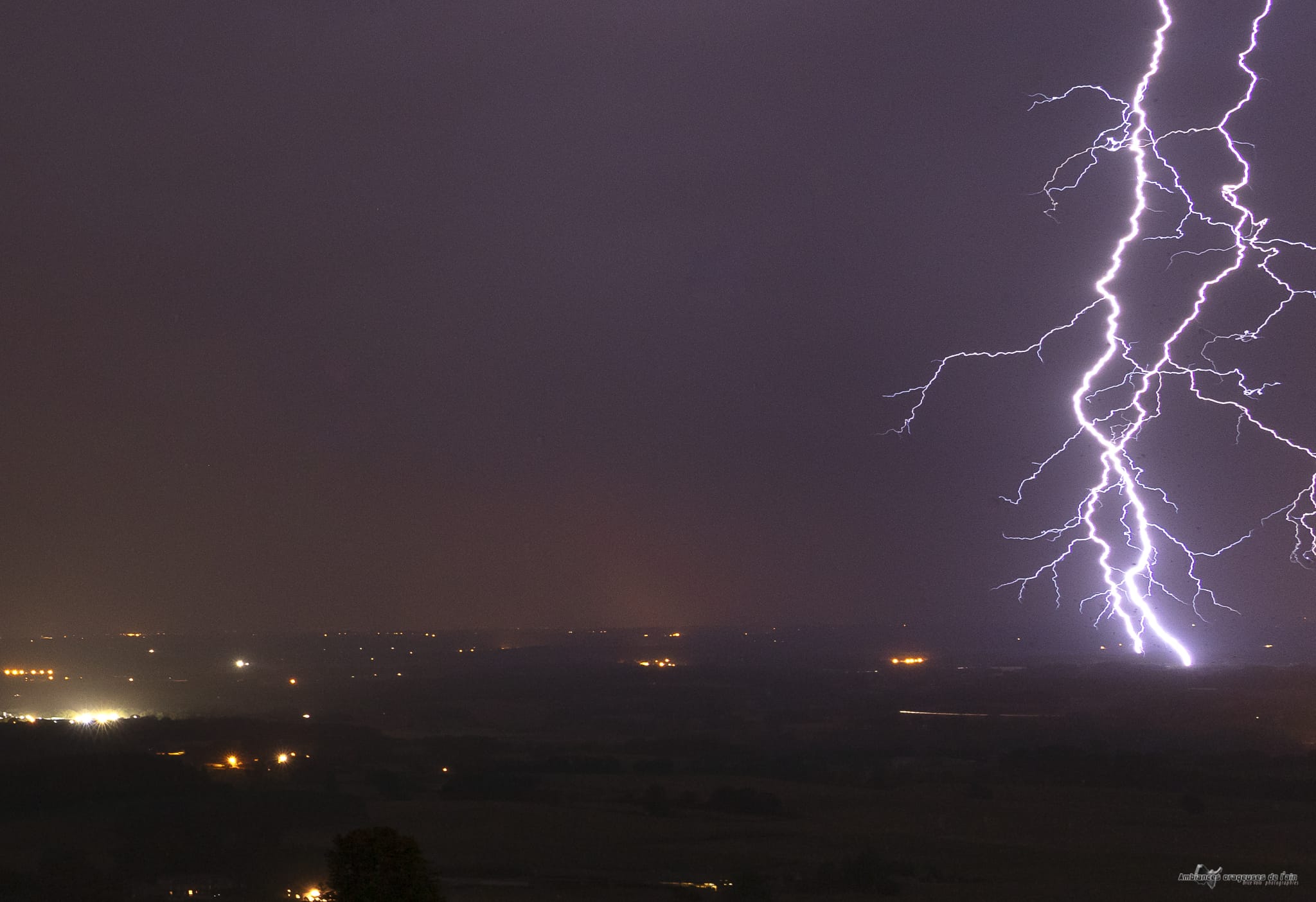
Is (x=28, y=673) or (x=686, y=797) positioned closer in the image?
(x=686, y=797)

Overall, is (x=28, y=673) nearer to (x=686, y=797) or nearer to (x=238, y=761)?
(x=238, y=761)

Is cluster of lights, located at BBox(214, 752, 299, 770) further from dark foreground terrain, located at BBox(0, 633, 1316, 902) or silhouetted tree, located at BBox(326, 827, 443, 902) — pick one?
silhouetted tree, located at BBox(326, 827, 443, 902)

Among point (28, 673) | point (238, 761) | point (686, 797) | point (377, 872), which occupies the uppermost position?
point (377, 872)

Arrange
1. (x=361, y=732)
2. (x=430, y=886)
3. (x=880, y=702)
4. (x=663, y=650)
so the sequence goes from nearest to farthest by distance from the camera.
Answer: (x=430, y=886)
(x=361, y=732)
(x=880, y=702)
(x=663, y=650)

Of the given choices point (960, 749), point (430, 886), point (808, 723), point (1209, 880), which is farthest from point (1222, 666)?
point (430, 886)

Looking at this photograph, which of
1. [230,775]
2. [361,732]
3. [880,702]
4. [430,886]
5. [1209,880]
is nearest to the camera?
[430,886]

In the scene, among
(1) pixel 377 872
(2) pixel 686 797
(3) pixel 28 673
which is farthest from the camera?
(3) pixel 28 673

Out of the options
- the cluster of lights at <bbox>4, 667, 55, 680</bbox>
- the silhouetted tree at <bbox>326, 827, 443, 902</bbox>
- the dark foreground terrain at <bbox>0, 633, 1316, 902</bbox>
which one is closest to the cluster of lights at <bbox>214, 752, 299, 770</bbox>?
the dark foreground terrain at <bbox>0, 633, 1316, 902</bbox>

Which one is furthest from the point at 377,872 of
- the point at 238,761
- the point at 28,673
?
the point at 28,673

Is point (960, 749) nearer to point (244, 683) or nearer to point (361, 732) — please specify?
point (361, 732)
